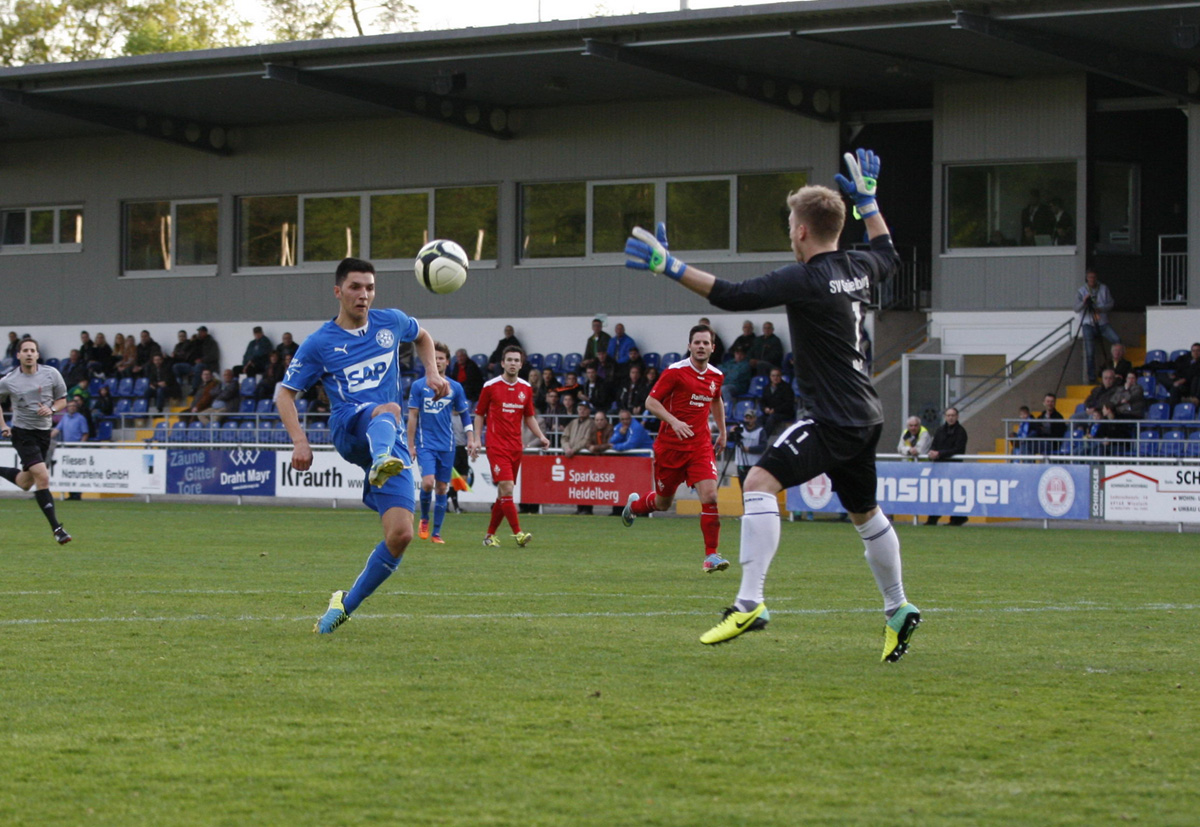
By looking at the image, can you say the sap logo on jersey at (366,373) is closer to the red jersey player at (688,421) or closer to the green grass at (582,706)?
the green grass at (582,706)

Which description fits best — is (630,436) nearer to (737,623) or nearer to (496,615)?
(496,615)

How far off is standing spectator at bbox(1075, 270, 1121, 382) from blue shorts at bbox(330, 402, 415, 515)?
21.1 m

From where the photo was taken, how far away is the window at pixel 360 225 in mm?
34594

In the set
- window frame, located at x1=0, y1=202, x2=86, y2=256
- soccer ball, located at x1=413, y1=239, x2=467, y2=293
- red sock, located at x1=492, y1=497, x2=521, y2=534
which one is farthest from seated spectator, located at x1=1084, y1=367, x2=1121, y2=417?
window frame, located at x1=0, y1=202, x2=86, y2=256

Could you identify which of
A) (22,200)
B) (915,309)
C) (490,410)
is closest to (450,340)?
(915,309)

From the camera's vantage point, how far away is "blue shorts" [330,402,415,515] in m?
→ 8.65

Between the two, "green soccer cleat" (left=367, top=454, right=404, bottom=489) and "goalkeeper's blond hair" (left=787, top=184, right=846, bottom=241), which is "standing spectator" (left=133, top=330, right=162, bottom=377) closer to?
"green soccer cleat" (left=367, top=454, right=404, bottom=489)

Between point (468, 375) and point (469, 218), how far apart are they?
5.51m

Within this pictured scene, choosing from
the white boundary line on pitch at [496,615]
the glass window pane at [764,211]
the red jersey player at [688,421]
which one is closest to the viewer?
the white boundary line on pitch at [496,615]

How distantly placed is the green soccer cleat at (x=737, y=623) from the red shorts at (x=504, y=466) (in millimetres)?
10530

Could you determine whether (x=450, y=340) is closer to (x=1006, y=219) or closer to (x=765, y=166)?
(x=765, y=166)

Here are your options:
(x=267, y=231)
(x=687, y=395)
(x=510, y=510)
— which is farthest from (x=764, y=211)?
(x=687, y=395)

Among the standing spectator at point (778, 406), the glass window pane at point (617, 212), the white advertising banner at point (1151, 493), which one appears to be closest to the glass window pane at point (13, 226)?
the glass window pane at point (617, 212)

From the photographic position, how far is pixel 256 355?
34.2m
